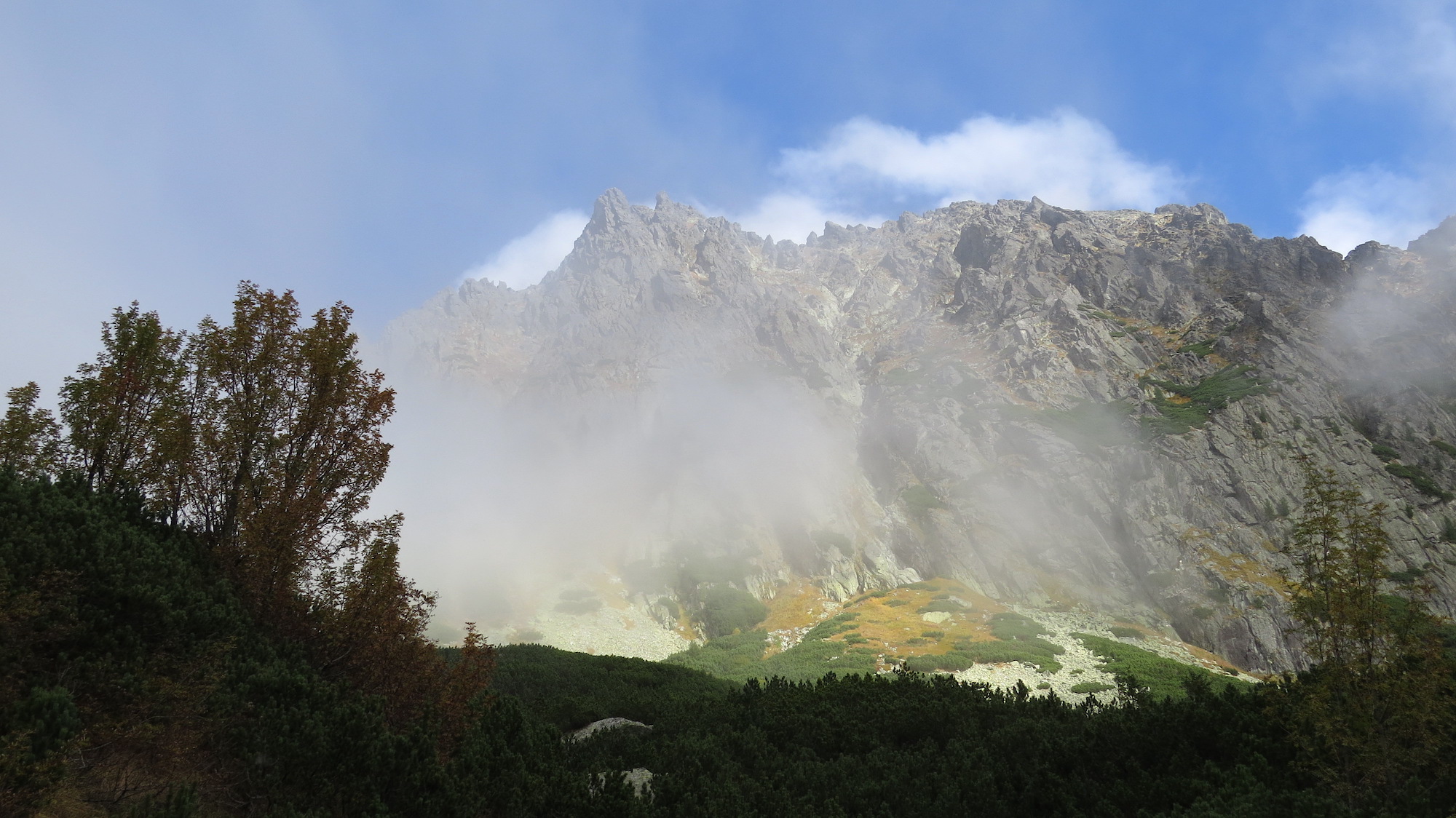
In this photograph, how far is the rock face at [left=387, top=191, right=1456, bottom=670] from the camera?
188 ft

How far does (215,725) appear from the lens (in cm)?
884

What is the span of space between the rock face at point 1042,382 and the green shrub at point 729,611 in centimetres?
374

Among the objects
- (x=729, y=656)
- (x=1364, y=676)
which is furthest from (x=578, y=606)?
(x=1364, y=676)

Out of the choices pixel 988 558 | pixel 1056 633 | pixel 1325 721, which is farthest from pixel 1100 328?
pixel 1325 721

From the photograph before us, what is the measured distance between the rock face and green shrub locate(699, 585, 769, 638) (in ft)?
12.3

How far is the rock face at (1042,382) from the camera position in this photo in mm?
57156

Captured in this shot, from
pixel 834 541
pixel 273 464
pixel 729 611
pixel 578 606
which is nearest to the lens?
pixel 273 464

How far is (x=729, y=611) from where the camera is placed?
54875 millimetres

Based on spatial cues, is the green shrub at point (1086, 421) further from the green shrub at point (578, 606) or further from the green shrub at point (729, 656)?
the green shrub at point (578, 606)

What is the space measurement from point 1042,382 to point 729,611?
5523 centimetres

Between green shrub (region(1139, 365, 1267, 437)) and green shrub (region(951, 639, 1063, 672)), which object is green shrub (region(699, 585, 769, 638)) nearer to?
green shrub (region(951, 639, 1063, 672))

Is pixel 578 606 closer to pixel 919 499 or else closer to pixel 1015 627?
pixel 1015 627

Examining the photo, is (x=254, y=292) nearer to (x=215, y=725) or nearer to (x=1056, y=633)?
(x=215, y=725)

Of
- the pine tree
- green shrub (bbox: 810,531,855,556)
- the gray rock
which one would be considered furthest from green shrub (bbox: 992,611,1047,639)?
the pine tree
